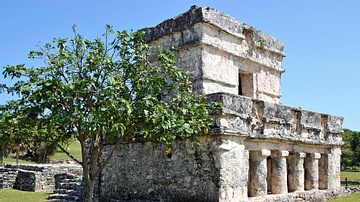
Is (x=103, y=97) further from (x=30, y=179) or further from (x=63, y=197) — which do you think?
(x=30, y=179)

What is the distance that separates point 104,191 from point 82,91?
16.6ft

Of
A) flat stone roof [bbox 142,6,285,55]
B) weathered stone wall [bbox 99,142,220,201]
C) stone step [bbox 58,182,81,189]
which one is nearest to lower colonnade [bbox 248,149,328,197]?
weathered stone wall [bbox 99,142,220,201]

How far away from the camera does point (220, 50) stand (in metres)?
10.7

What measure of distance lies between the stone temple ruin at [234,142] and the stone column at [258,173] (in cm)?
2

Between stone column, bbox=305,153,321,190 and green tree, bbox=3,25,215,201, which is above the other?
green tree, bbox=3,25,215,201

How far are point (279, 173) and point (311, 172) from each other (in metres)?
1.90

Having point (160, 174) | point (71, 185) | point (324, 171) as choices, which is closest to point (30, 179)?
point (71, 185)

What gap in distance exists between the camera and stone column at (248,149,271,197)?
9.23 meters

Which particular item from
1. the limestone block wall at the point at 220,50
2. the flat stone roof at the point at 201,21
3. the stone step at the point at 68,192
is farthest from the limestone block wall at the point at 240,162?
the flat stone roof at the point at 201,21

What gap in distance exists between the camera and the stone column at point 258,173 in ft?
30.3

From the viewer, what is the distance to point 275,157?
1009cm

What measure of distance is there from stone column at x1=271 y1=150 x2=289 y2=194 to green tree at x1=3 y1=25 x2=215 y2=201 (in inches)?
120

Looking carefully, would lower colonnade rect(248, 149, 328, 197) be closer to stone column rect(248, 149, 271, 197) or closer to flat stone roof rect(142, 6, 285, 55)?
stone column rect(248, 149, 271, 197)

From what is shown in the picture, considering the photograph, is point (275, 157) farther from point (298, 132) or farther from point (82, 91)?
point (82, 91)
